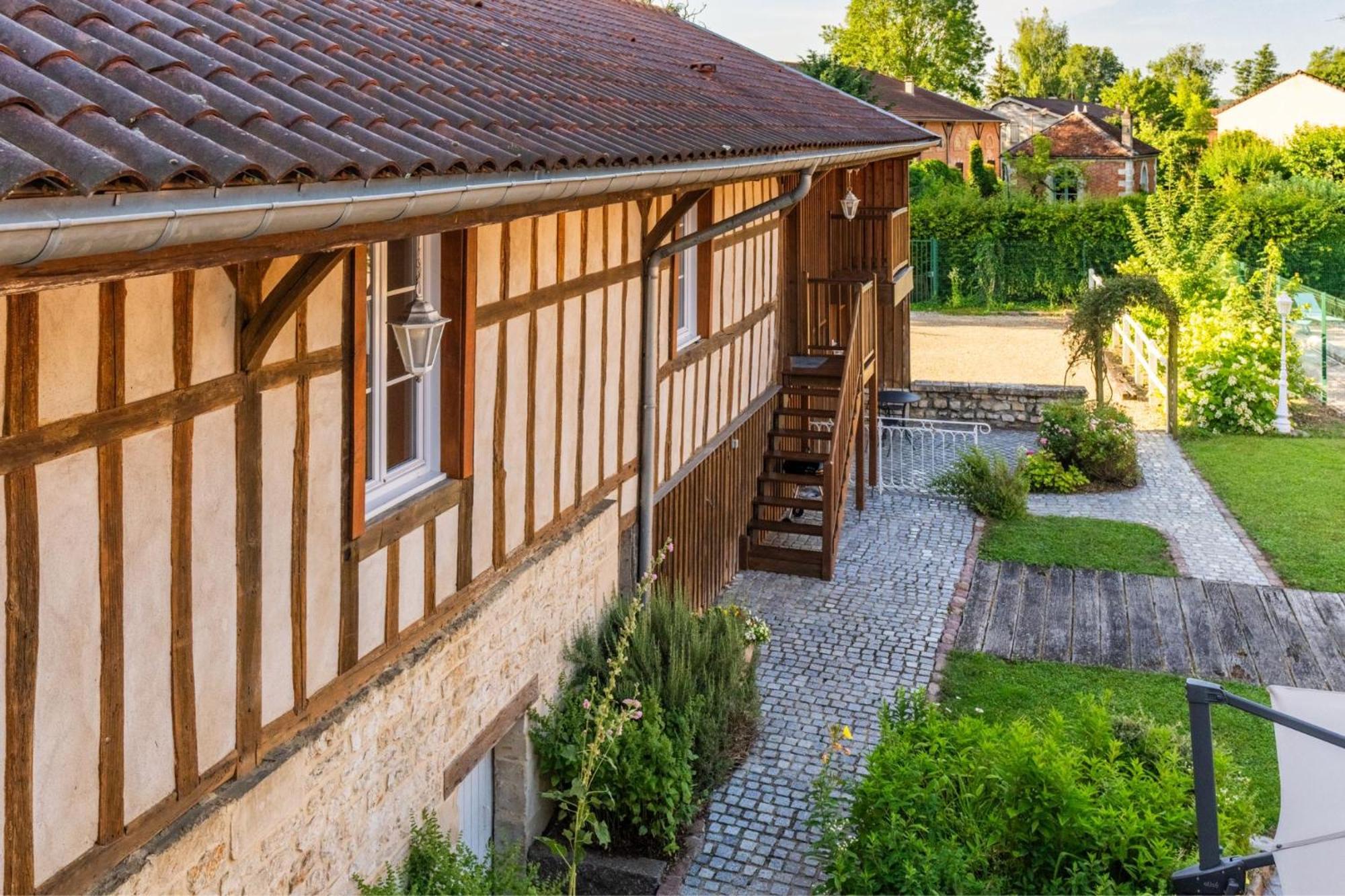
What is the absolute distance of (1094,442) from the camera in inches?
604

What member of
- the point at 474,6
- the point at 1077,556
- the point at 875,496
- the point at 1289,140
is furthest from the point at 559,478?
the point at 1289,140

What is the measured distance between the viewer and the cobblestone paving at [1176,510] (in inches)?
470

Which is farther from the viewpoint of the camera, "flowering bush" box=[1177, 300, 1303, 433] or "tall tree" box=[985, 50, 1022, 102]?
"tall tree" box=[985, 50, 1022, 102]

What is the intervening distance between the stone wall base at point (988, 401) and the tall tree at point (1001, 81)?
196 ft

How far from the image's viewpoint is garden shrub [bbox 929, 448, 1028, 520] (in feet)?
44.9

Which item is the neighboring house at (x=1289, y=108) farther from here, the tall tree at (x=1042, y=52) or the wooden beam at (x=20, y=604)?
the wooden beam at (x=20, y=604)

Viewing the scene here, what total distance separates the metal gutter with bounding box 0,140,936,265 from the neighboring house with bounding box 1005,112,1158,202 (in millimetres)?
41565

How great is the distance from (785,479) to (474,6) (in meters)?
5.78

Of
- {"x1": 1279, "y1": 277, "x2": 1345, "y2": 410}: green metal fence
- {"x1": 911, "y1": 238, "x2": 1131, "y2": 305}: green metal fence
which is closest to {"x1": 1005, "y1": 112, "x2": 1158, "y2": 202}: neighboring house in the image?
{"x1": 911, "y1": 238, "x2": 1131, "y2": 305}: green metal fence

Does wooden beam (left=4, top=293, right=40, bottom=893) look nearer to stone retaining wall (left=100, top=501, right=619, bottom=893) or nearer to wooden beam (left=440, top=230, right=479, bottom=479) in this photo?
stone retaining wall (left=100, top=501, right=619, bottom=893)

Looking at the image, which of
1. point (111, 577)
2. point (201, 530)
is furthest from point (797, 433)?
point (111, 577)

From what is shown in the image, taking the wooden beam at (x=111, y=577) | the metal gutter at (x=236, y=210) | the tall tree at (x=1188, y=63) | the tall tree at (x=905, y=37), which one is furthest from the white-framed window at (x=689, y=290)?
the tall tree at (x=1188, y=63)

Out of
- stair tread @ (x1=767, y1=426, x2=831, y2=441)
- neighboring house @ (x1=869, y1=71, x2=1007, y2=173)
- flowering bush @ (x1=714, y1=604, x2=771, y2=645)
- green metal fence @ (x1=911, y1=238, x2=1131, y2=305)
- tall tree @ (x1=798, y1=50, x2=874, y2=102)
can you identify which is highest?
neighboring house @ (x1=869, y1=71, x2=1007, y2=173)

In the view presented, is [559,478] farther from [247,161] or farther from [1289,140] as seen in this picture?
[1289,140]
